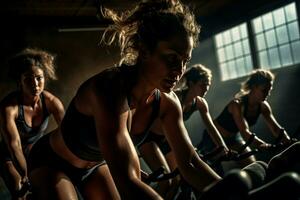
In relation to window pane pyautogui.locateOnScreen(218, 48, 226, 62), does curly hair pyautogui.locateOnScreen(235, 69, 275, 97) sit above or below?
below

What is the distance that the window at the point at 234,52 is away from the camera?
6.85 metres

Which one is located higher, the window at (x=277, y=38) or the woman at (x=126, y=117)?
the window at (x=277, y=38)

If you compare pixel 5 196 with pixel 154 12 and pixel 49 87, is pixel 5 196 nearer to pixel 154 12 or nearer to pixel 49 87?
pixel 49 87

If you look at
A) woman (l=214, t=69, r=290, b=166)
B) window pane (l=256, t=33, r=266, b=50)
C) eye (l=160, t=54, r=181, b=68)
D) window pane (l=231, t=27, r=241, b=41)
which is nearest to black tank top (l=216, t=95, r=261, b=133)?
woman (l=214, t=69, r=290, b=166)

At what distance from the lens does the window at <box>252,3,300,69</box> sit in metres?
5.84

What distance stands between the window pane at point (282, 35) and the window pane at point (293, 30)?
0.11 metres

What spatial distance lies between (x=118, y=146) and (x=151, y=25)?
0.51 meters

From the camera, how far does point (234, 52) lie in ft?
23.7

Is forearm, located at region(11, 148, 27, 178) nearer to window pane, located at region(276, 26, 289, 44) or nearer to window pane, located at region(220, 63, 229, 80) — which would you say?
window pane, located at region(276, 26, 289, 44)

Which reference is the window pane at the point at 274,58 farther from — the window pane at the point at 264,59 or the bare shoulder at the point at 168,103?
the bare shoulder at the point at 168,103

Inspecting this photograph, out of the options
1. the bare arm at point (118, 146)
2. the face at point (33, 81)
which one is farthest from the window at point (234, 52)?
the bare arm at point (118, 146)

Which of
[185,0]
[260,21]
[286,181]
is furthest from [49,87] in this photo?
[286,181]

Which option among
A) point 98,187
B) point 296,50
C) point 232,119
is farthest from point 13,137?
point 296,50

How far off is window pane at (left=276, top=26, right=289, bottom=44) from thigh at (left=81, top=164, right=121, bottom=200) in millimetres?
5053
